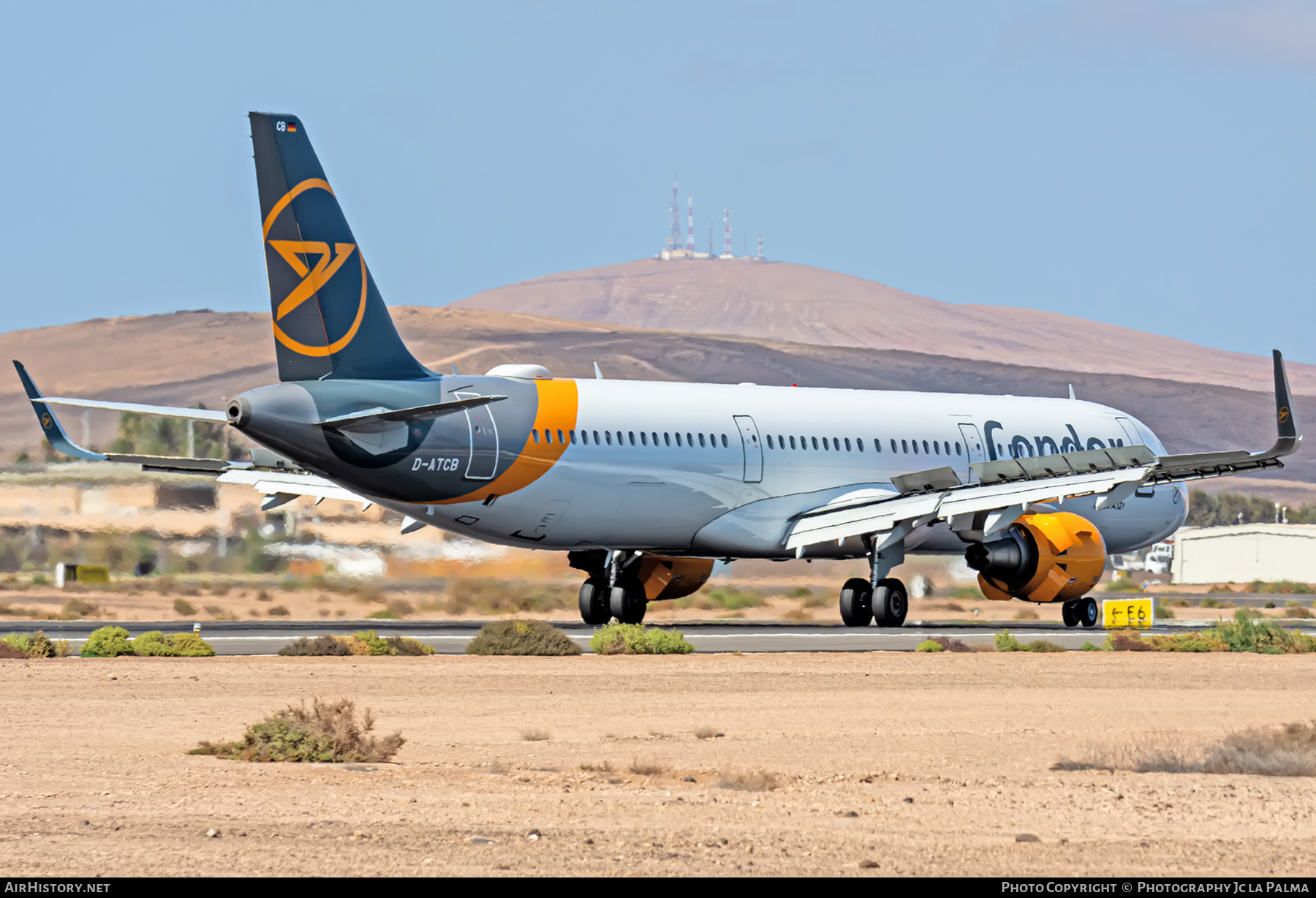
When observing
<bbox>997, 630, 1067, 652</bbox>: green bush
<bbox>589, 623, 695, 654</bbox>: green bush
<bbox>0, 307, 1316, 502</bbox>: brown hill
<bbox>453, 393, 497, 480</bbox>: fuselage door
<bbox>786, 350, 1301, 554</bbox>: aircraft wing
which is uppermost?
<bbox>0, 307, 1316, 502</bbox>: brown hill

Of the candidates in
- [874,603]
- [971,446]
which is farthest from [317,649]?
[971,446]

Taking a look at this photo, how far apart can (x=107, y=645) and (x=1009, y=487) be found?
48.7 ft

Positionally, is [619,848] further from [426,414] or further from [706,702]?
[426,414]

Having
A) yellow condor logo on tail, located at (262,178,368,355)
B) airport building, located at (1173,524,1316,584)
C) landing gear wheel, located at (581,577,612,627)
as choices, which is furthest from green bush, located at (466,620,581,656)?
airport building, located at (1173,524,1316,584)

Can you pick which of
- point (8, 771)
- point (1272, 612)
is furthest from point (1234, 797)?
point (1272, 612)

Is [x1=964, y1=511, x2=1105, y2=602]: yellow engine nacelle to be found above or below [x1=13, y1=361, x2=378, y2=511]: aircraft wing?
below

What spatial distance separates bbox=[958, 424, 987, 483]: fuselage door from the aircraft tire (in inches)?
122

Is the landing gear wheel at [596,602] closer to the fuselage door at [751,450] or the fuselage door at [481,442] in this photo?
the fuselage door at [751,450]

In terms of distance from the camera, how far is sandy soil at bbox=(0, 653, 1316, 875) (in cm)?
1120

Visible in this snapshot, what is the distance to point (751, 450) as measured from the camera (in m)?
35.6

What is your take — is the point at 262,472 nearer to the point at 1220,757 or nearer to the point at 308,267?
the point at 308,267

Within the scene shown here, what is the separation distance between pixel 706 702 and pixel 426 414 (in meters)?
9.40

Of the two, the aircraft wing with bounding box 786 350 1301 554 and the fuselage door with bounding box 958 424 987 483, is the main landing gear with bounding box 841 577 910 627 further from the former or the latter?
the fuselage door with bounding box 958 424 987 483

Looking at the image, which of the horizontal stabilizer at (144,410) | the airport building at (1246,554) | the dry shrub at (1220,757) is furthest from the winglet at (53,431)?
the airport building at (1246,554)
